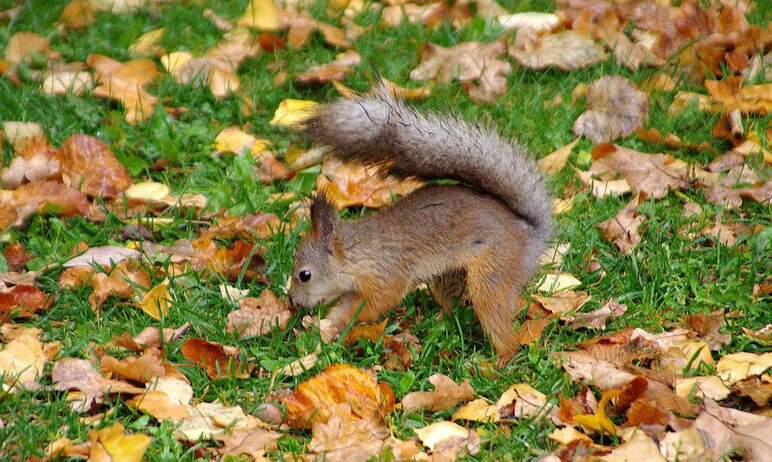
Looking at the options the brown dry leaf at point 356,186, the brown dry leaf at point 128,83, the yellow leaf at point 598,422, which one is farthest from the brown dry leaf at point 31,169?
the yellow leaf at point 598,422

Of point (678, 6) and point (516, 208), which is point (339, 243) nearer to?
point (516, 208)

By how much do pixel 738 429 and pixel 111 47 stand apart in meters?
3.17

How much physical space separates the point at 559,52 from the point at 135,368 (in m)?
2.44

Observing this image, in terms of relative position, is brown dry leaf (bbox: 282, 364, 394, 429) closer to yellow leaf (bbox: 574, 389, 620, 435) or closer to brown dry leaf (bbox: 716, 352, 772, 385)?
yellow leaf (bbox: 574, 389, 620, 435)

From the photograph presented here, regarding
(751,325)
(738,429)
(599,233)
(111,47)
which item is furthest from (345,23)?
(738,429)

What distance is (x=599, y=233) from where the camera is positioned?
3504 millimetres

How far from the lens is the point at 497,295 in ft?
9.75

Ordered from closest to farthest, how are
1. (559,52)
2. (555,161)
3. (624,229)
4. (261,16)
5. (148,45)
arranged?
(624,229)
(555,161)
(559,52)
(148,45)
(261,16)

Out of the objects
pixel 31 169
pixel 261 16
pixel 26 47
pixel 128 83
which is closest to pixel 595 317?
pixel 31 169

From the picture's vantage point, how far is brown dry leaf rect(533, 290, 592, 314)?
122 inches

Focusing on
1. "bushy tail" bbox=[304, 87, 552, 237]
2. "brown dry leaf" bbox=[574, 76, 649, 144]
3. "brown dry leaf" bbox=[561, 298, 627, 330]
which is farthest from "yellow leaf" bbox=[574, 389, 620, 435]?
"brown dry leaf" bbox=[574, 76, 649, 144]

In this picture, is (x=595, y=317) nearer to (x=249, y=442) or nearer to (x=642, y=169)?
(x=642, y=169)

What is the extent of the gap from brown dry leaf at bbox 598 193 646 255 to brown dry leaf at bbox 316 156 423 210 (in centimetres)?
64

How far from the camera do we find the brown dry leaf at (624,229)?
3410 mm
